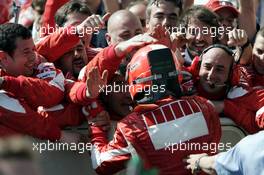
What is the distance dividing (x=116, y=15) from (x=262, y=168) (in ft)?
7.34

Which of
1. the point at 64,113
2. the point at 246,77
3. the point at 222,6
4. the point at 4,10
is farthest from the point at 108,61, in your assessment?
the point at 4,10

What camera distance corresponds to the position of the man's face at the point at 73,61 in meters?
4.81

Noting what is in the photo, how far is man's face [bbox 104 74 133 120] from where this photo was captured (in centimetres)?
442

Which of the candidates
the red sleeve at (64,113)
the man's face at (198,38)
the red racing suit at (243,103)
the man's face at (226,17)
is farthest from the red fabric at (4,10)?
the red racing suit at (243,103)

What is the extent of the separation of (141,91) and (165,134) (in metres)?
0.28

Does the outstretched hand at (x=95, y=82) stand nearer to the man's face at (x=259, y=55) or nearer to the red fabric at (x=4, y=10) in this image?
the man's face at (x=259, y=55)

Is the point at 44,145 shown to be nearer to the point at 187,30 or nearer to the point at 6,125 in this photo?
the point at 6,125

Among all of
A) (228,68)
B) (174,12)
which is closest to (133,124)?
(228,68)

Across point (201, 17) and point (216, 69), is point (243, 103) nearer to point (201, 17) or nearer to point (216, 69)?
point (216, 69)

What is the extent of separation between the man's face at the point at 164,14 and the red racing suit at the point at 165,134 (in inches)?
66.7

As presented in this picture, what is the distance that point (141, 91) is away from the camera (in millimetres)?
3834

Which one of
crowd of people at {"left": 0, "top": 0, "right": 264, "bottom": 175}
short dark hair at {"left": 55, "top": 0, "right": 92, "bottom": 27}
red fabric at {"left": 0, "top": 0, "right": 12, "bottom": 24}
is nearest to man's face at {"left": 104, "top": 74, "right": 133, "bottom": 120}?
crowd of people at {"left": 0, "top": 0, "right": 264, "bottom": 175}

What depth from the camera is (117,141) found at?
392cm

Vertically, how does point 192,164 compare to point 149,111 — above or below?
below
